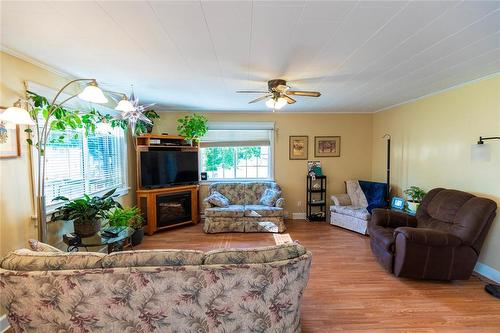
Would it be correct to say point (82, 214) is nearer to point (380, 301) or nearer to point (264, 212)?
point (264, 212)

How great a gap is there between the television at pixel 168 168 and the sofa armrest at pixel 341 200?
3.01 m

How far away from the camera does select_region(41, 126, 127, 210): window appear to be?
2799 millimetres

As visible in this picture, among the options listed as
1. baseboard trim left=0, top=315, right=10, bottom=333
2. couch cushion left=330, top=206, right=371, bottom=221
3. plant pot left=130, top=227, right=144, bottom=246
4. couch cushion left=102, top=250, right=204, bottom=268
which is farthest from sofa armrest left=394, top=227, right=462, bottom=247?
baseboard trim left=0, top=315, right=10, bottom=333

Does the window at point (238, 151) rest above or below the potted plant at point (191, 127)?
below

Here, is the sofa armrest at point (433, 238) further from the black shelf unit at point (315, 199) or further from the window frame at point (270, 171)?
the window frame at point (270, 171)

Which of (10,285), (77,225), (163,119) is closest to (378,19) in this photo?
(10,285)

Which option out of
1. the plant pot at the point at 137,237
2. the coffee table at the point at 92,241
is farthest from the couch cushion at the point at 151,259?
the plant pot at the point at 137,237

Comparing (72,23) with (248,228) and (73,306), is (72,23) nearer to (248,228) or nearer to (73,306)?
(73,306)

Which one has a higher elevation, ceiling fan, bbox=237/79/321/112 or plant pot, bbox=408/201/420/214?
ceiling fan, bbox=237/79/321/112

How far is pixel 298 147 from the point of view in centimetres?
Answer: 549

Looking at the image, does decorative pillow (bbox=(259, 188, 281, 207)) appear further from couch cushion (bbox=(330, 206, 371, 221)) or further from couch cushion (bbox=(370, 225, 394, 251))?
couch cushion (bbox=(370, 225, 394, 251))

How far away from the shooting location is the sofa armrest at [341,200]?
5.05 meters

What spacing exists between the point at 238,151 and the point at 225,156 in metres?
0.33

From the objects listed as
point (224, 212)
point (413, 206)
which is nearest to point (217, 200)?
point (224, 212)
